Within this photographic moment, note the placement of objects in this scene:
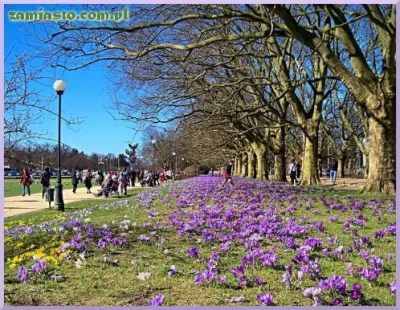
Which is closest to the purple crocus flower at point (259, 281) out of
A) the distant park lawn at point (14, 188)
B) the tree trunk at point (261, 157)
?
Answer: the distant park lawn at point (14, 188)

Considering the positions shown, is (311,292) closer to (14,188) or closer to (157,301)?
(157,301)

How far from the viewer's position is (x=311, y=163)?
1945 centimetres

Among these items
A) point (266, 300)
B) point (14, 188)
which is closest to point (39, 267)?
point (266, 300)

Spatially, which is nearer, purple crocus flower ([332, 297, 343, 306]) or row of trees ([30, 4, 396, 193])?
purple crocus flower ([332, 297, 343, 306])

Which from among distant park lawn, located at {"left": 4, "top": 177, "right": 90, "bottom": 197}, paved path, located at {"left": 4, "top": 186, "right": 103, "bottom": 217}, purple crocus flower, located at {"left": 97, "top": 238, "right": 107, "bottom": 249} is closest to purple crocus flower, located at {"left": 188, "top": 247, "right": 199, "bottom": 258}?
purple crocus flower, located at {"left": 97, "top": 238, "right": 107, "bottom": 249}

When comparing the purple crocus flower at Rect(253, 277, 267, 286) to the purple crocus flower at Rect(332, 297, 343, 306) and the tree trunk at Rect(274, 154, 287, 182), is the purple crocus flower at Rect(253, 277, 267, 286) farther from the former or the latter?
the tree trunk at Rect(274, 154, 287, 182)

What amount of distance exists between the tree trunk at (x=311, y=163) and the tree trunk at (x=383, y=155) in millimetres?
7926

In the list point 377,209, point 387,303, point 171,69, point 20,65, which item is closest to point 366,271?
point 387,303

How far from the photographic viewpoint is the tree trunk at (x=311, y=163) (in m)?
19.2

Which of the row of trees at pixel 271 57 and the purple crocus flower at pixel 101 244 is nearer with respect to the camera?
the purple crocus flower at pixel 101 244

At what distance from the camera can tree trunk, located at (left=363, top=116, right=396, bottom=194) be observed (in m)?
10.8

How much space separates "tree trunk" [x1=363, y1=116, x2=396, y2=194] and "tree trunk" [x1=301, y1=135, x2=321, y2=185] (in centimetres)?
793

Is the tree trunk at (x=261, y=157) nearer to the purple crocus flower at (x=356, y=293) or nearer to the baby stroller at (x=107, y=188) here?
the baby stroller at (x=107, y=188)

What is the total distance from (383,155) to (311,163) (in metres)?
8.50
